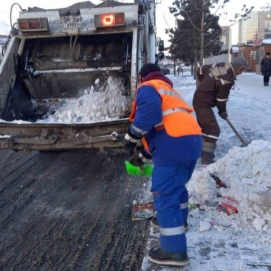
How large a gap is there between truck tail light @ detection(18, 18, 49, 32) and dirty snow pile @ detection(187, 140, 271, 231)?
319 centimetres

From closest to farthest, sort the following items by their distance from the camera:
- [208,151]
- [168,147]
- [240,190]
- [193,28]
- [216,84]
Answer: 1. [168,147]
2. [240,190]
3. [216,84]
4. [208,151]
5. [193,28]

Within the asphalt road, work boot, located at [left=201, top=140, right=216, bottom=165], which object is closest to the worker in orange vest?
the asphalt road

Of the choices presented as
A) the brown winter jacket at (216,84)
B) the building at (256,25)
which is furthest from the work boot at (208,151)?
the building at (256,25)

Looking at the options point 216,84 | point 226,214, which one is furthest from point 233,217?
point 216,84

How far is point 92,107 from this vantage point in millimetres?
6008

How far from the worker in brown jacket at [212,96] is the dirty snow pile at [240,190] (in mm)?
944

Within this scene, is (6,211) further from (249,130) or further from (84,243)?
(249,130)

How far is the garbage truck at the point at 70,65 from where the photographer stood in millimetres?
5902

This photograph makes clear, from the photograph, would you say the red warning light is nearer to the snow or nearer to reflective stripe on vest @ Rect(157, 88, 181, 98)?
the snow

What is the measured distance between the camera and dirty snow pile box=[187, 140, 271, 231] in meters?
3.72

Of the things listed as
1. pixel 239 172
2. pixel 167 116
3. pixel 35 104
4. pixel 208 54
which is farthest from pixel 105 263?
pixel 208 54

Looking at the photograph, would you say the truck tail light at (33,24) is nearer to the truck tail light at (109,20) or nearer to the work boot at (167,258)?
the truck tail light at (109,20)

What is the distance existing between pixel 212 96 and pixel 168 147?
3135mm

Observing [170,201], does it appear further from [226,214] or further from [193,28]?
[193,28]
